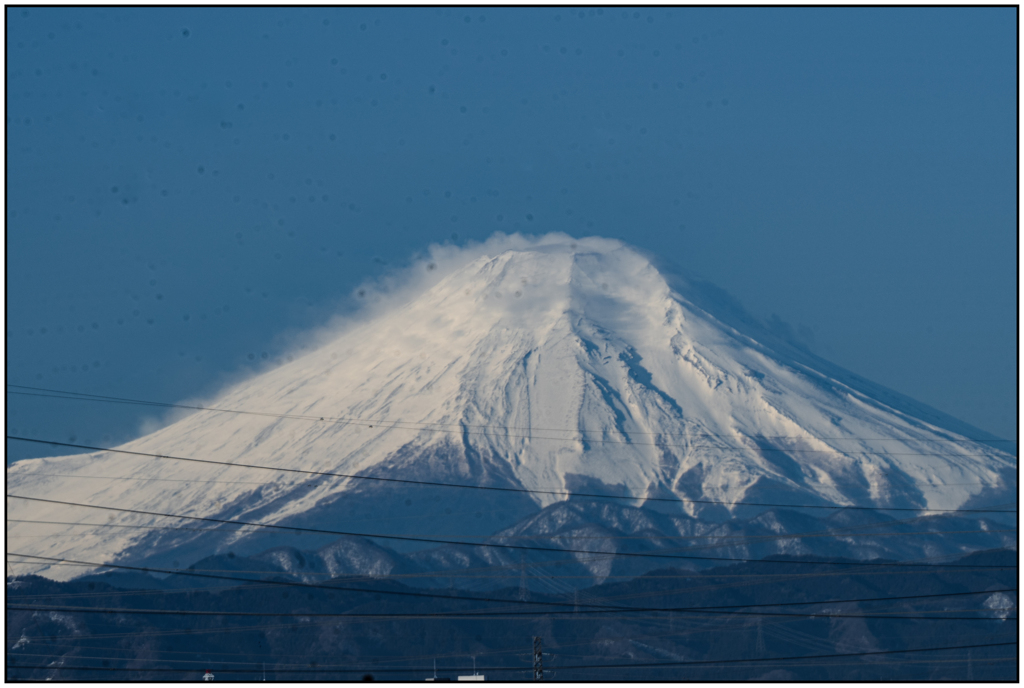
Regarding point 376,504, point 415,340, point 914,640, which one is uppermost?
point 415,340

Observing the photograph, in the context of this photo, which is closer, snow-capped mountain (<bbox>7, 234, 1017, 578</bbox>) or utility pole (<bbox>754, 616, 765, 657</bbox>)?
utility pole (<bbox>754, 616, 765, 657</bbox>)

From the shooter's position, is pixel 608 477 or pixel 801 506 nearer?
pixel 801 506

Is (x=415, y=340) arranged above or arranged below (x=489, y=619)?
above

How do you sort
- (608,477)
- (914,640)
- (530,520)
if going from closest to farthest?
(914,640) < (530,520) < (608,477)

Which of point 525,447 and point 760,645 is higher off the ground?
point 525,447

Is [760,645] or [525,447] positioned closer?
[760,645]

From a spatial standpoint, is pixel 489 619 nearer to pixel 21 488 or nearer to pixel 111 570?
pixel 111 570

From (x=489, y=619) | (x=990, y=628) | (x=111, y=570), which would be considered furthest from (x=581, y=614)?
(x=111, y=570)

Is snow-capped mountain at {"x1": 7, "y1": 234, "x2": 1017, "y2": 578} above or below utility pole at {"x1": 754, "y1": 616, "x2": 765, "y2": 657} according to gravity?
above
